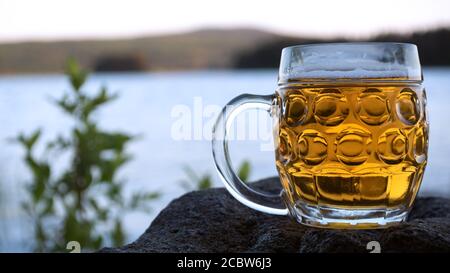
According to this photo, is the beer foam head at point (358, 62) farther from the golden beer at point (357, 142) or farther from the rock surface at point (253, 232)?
the rock surface at point (253, 232)

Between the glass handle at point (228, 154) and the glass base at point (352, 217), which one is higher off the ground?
the glass handle at point (228, 154)

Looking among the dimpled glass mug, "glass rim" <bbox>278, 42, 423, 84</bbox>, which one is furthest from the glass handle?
"glass rim" <bbox>278, 42, 423, 84</bbox>

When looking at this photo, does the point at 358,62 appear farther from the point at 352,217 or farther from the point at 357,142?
the point at 352,217

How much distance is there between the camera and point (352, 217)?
3.99 feet

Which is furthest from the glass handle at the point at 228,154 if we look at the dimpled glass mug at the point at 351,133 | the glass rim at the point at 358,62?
the glass rim at the point at 358,62

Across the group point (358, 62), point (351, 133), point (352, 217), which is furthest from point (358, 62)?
point (352, 217)

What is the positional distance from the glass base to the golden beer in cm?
1

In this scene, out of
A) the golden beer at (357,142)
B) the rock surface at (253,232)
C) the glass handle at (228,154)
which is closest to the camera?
the rock surface at (253,232)

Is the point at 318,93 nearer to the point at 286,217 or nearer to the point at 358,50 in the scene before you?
the point at 358,50

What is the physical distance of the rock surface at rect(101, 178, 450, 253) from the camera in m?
1.07

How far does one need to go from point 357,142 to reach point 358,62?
0.17 meters

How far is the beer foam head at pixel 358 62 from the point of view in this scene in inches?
49.1

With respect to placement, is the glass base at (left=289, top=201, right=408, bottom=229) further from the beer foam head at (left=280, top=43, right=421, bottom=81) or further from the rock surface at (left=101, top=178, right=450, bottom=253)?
the beer foam head at (left=280, top=43, right=421, bottom=81)
